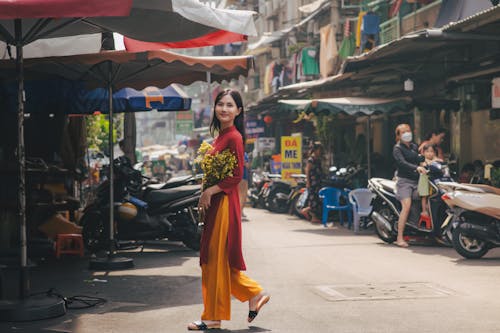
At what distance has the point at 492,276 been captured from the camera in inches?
388

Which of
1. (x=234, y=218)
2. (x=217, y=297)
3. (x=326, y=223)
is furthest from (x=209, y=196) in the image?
(x=326, y=223)

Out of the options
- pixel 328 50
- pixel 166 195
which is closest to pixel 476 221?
pixel 166 195

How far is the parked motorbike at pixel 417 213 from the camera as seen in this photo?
13430 millimetres

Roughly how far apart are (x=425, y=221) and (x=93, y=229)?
5107 millimetres

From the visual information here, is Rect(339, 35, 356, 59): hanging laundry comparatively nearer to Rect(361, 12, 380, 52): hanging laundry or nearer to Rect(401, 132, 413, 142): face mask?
Rect(361, 12, 380, 52): hanging laundry

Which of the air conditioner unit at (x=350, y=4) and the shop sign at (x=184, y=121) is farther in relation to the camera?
the shop sign at (x=184, y=121)

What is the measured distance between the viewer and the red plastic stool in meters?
12.6

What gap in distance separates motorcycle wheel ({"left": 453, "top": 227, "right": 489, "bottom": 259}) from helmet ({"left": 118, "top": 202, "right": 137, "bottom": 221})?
15.1 ft

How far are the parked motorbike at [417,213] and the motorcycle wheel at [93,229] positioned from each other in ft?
15.0

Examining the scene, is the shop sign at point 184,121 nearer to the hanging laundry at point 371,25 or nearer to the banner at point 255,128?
the banner at point 255,128

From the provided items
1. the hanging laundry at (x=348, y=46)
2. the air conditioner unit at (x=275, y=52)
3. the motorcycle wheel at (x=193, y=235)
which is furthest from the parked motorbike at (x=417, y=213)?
the air conditioner unit at (x=275, y=52)

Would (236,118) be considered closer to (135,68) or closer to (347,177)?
(135,68)

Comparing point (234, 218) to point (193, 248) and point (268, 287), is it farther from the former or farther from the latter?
point (193, 248)

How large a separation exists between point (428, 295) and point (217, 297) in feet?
8.53
